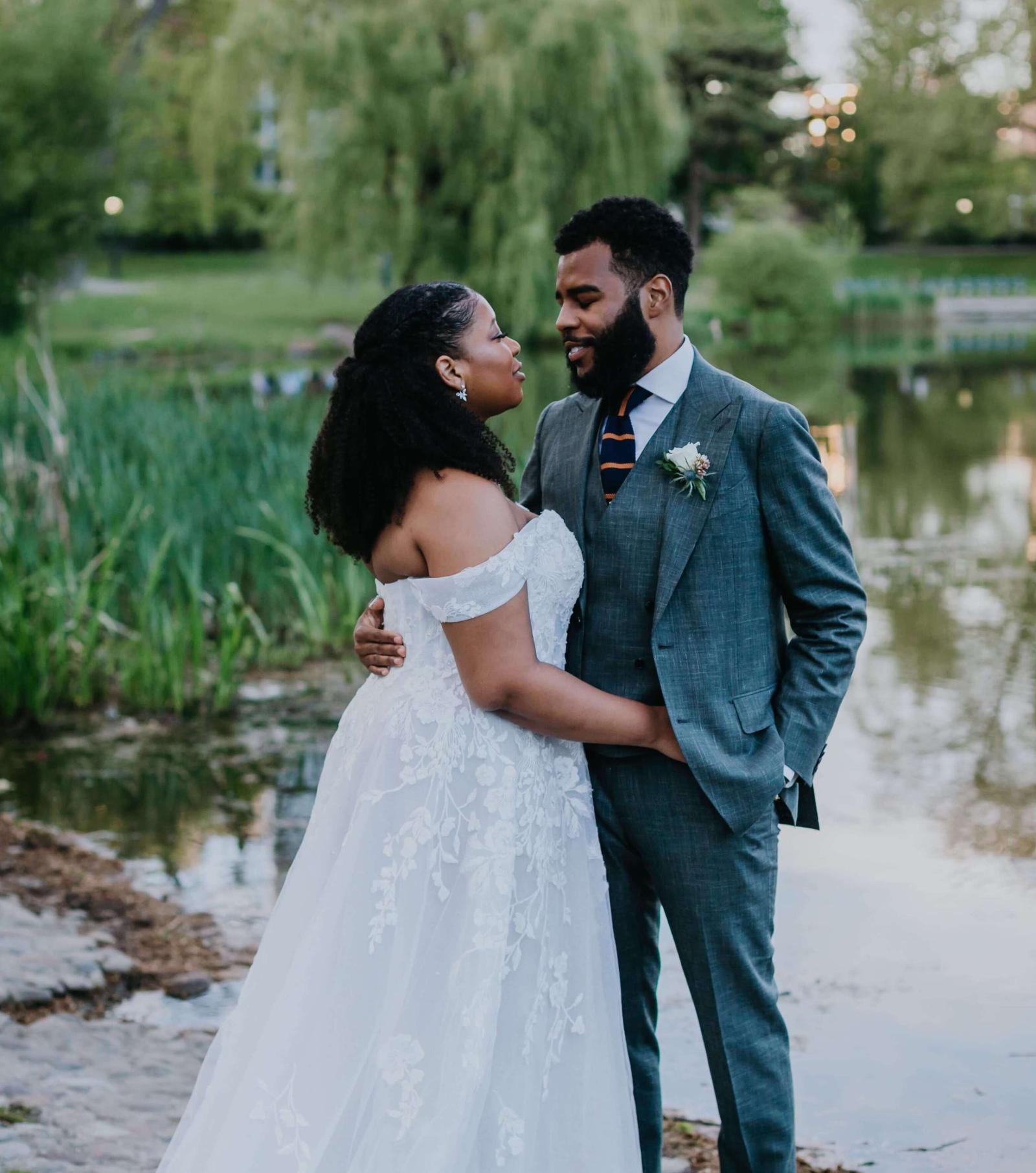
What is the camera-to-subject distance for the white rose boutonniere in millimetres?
2336

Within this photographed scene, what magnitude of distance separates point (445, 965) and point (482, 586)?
23.4 inches

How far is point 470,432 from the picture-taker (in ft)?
7.61

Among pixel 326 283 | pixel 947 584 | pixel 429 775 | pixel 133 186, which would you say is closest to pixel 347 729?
pixel 429 775

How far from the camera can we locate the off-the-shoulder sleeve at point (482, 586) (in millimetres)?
2271

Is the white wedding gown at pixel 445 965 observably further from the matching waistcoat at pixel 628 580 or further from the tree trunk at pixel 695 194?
the tree trunk at pixel 695 194

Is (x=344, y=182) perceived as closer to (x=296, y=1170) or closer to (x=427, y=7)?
(x=427, y=7)

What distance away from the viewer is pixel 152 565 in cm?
640

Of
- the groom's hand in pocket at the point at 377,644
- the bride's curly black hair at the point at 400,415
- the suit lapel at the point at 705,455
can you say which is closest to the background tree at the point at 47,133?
the groom's hand in pocket at the point at 377,644

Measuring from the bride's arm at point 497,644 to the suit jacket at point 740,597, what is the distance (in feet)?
0.34

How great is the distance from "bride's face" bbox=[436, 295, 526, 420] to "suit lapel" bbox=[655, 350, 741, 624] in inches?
11.1

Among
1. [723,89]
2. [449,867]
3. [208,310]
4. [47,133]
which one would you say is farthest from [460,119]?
[723,89]

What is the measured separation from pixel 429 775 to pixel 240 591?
508cm

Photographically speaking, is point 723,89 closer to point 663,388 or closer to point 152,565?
point 152,565

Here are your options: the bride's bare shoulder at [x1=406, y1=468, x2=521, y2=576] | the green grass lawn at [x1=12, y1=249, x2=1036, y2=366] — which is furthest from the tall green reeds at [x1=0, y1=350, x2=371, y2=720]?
the green grass lawn at [x1=12, y1=249, x2=1036, y2=366]
